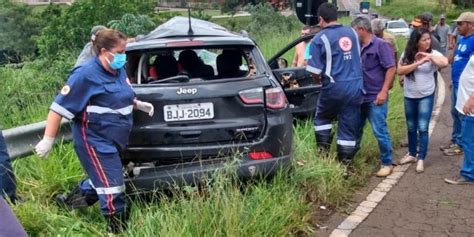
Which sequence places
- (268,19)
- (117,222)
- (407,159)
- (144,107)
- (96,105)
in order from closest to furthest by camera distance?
(96,105), (117,222), (144,107), (407,159), (268,19)

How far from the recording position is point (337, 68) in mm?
5898

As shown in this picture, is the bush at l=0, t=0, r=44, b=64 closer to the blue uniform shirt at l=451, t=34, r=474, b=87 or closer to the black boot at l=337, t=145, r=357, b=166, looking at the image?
the black boot at l=337, t=145, r=357, b=166

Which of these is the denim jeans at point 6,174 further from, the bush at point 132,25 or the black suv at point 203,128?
the bush at point 132,25

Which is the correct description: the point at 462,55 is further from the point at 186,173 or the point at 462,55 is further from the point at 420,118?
the point at 186,173

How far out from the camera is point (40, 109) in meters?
6.98

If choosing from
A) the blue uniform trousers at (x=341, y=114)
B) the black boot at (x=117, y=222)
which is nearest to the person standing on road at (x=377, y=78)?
the blue uniform trousers at (x=341, y=114)

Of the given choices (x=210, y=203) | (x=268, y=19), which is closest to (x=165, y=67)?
(x=210, y=203)

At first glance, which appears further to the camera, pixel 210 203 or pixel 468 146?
pixel 468 146

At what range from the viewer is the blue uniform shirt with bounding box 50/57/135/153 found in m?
4.11

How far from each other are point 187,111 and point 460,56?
4.02 meters

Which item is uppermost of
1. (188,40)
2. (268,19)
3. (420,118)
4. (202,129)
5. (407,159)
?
(188,40)

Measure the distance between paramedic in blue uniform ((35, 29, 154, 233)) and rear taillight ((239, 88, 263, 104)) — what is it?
0.98 meters

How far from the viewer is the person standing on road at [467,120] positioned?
19.7 ft

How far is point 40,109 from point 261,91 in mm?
3280
